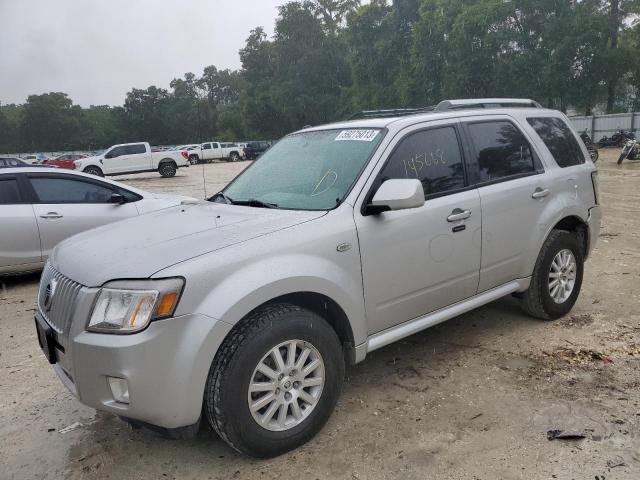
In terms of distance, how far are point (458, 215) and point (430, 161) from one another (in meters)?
0.41

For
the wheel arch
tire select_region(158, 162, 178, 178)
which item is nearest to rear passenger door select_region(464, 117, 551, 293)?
the wheel arch

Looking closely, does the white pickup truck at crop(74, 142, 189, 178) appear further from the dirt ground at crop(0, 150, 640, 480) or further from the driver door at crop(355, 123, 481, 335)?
the driver door at crop(355, 123, 481, 335)

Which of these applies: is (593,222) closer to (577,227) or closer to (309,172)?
(577,227)

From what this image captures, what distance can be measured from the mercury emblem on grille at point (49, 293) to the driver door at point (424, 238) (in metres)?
1.66

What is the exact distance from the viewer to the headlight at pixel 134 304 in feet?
7.98

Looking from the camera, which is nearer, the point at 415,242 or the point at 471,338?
the point at 415,242

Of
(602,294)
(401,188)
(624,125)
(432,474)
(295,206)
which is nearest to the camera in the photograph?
(432,474)

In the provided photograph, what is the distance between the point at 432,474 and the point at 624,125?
36252 mm

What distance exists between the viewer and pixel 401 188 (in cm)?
303

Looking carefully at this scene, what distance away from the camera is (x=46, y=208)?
6547 millimetres

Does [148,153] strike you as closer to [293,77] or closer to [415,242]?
[415,242]

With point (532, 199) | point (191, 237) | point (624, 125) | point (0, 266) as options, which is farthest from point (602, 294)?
point (624, 125)

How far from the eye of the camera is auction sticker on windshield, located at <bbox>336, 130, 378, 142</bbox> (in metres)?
3.50

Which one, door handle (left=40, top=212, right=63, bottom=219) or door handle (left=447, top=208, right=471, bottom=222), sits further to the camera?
door handle (left=40, top=212, right=63, bottom=219)
